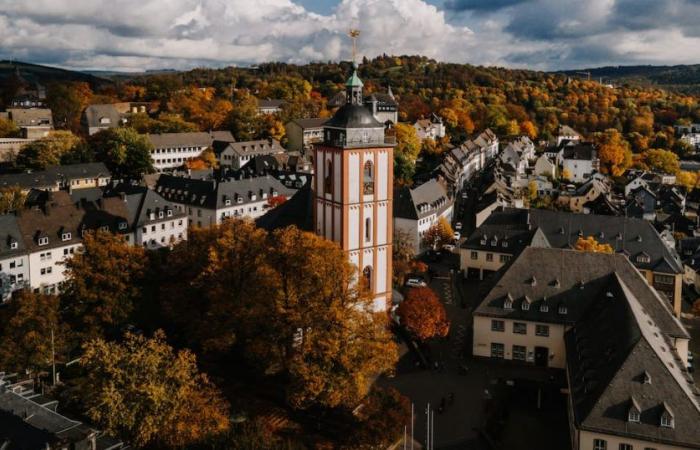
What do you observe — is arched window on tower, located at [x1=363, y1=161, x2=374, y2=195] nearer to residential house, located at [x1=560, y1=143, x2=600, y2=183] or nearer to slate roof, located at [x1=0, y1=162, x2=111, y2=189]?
slate roof, located at [x1=0, y1=162, x2=111, y2=189]

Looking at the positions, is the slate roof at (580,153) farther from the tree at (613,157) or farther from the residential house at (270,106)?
the residential house at (270,106)

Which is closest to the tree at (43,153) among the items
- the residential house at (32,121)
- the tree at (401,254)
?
the residential house at (32,121)

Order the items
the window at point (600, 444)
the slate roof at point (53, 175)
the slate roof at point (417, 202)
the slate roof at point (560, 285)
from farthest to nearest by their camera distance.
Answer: the slate roof at point (53, 175) < the slate roof at point (417, 202) < the slate roof at point (560, 285) < the window at point (600, 444)

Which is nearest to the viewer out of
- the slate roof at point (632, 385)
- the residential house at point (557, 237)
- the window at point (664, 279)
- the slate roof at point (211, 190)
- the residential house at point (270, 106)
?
the slate roof at point (632, 385)

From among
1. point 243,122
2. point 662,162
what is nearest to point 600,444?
point 243,122

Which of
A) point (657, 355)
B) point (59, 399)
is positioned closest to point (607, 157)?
point (657, 355)

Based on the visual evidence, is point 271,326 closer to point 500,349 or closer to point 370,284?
point 370,284

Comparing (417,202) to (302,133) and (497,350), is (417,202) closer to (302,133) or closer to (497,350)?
(497,350)
